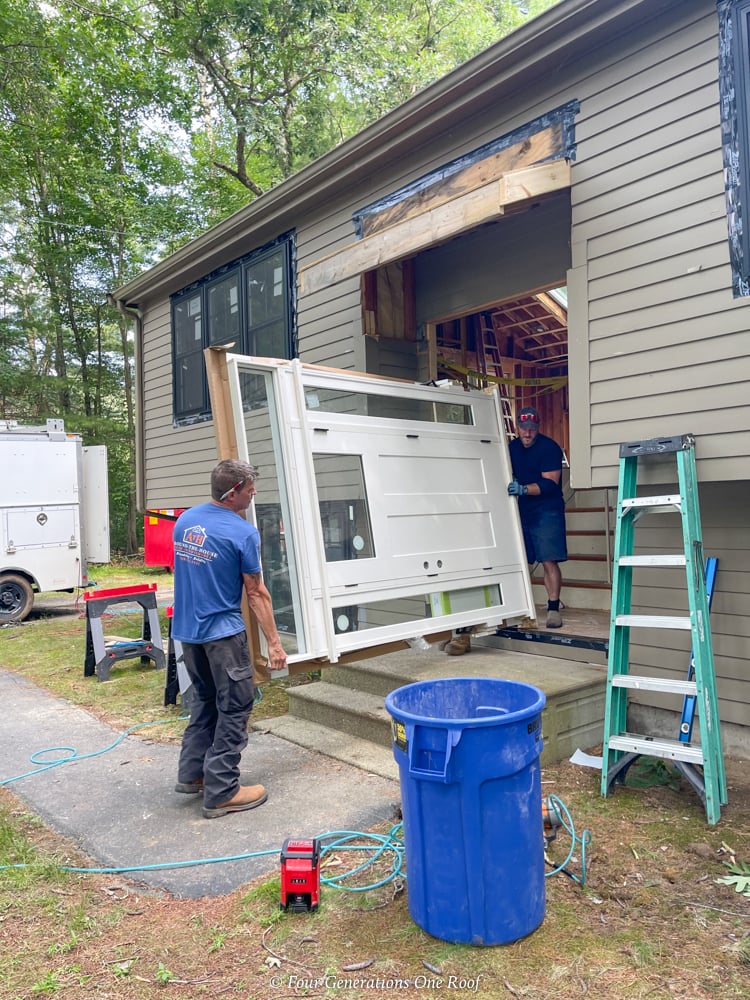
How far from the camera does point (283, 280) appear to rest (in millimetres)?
7176

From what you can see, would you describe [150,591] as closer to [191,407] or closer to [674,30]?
[191,407]

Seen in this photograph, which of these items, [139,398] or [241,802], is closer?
[241,802]

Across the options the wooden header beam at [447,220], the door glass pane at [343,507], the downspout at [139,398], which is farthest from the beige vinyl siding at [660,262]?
the downspout at [139,398]

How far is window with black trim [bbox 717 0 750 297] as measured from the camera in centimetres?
356

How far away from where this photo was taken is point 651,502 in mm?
3768

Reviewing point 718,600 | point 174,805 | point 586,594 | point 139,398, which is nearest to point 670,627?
point 718,600

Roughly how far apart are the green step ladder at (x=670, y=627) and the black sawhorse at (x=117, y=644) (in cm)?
492

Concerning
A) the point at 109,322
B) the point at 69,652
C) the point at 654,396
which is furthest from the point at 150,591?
the point at 109,322

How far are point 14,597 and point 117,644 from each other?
4316 millimetres

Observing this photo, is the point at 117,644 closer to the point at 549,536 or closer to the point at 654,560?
the point at 549,536

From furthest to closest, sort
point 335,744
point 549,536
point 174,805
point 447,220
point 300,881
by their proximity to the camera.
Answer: point 549,536, point 335,744, point 447,220, point 174,805, point 300,881

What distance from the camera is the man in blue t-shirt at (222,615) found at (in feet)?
11.6

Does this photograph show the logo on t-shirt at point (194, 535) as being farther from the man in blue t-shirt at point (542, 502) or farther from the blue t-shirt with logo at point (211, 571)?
the man in blue t-shirt at point (542, 502)

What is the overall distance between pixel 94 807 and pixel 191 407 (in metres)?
5.75
